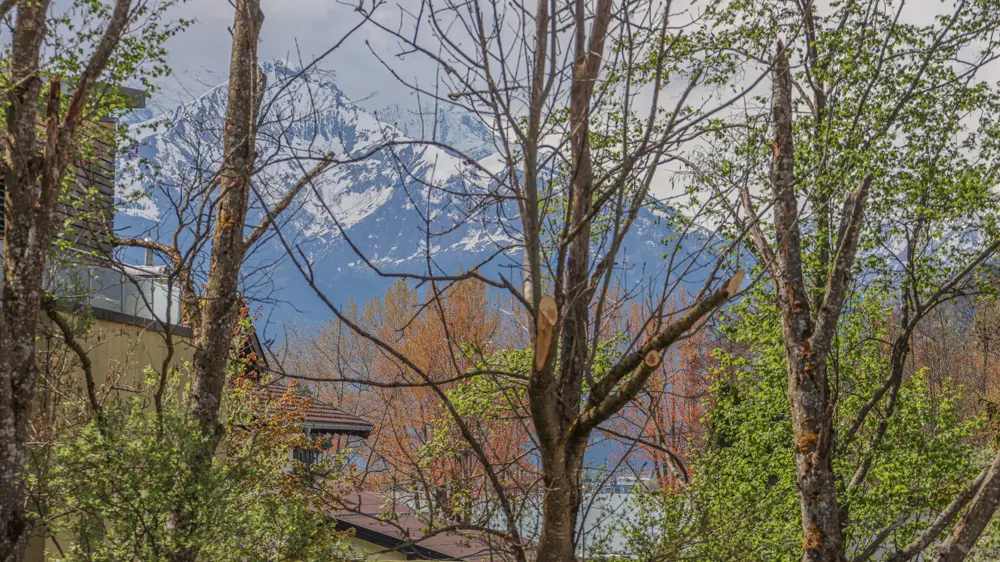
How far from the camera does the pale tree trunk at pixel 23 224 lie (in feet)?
19.3

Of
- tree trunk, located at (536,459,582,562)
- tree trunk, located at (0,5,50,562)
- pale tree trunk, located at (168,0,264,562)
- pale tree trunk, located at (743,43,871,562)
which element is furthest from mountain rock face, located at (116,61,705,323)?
pale tree trunk, located at (743,43,871,562)

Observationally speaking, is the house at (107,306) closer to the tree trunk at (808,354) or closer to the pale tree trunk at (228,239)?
the pale tree trunk at (228,239)

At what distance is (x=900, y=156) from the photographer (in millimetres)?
8852

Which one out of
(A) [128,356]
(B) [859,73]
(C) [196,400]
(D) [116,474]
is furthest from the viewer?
(A) [128,356]

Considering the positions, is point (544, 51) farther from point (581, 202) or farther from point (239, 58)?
point (239, 58)

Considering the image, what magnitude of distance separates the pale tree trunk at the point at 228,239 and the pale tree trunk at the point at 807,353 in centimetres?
443

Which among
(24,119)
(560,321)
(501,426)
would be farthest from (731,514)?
(501,426)

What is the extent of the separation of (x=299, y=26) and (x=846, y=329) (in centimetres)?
838

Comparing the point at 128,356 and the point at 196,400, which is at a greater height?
the point at 128,356

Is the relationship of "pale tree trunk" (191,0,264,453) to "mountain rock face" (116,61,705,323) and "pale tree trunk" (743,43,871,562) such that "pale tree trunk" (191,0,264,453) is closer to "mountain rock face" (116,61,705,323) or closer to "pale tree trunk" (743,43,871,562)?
"mountain rock face" (116,61,705,323)

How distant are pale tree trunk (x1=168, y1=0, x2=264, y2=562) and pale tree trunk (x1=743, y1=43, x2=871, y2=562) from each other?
4431 millimetres

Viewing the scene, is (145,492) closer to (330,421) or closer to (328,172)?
(328,172)

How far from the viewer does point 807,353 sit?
8148 millimetres

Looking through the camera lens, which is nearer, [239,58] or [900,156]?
[239,58]
